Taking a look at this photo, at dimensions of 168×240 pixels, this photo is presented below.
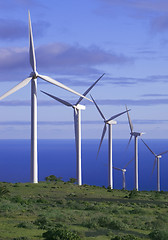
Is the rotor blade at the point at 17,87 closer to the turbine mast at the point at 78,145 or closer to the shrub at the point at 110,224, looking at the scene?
the turbine mast at the point at 78,145

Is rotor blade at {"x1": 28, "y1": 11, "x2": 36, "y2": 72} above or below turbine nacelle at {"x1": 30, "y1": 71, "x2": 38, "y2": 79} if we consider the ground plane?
above

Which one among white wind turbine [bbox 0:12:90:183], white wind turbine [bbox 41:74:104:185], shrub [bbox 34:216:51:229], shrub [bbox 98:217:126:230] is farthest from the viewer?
white wind turbine [bbox 41:74:104:185]

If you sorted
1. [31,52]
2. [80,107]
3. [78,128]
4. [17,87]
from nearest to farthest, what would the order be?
[17,87] → [31,52] → [78,128] → [80,107]

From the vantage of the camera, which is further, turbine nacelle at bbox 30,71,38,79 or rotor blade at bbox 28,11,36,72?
rotor blade at bbox 28,11,36,72

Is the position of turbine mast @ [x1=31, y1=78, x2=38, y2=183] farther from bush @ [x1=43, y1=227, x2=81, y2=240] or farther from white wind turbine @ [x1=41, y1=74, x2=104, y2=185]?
bush @ [x1=43, y1=227, x2=81, y2=240]

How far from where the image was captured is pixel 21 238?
27.3 metres

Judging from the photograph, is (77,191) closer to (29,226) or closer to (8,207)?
(8,207)

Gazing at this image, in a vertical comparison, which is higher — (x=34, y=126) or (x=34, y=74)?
(x=34, y=74)

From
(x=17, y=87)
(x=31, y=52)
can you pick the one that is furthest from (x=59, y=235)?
(x=31, y=52)

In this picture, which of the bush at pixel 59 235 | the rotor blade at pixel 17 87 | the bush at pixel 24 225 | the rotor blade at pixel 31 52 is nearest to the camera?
the bush at pixel 59 235

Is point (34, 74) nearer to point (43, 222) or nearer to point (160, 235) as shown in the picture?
point (43, 222)

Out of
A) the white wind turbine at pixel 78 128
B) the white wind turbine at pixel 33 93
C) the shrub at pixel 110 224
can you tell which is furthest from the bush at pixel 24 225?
the white wind turbine at pixel 78 128

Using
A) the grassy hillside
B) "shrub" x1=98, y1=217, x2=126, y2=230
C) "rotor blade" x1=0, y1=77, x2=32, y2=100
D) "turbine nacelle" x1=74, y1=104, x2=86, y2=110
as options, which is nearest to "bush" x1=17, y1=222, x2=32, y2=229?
the grassy hillside

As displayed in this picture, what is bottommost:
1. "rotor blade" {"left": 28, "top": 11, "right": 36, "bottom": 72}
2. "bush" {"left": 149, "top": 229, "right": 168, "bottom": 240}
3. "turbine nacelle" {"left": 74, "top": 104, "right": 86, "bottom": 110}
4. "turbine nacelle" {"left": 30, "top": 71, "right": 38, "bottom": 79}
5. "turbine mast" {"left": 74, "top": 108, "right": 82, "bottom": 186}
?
"bush" {"left": 149, "top": 229, "right": 168, "bottom": 240}
